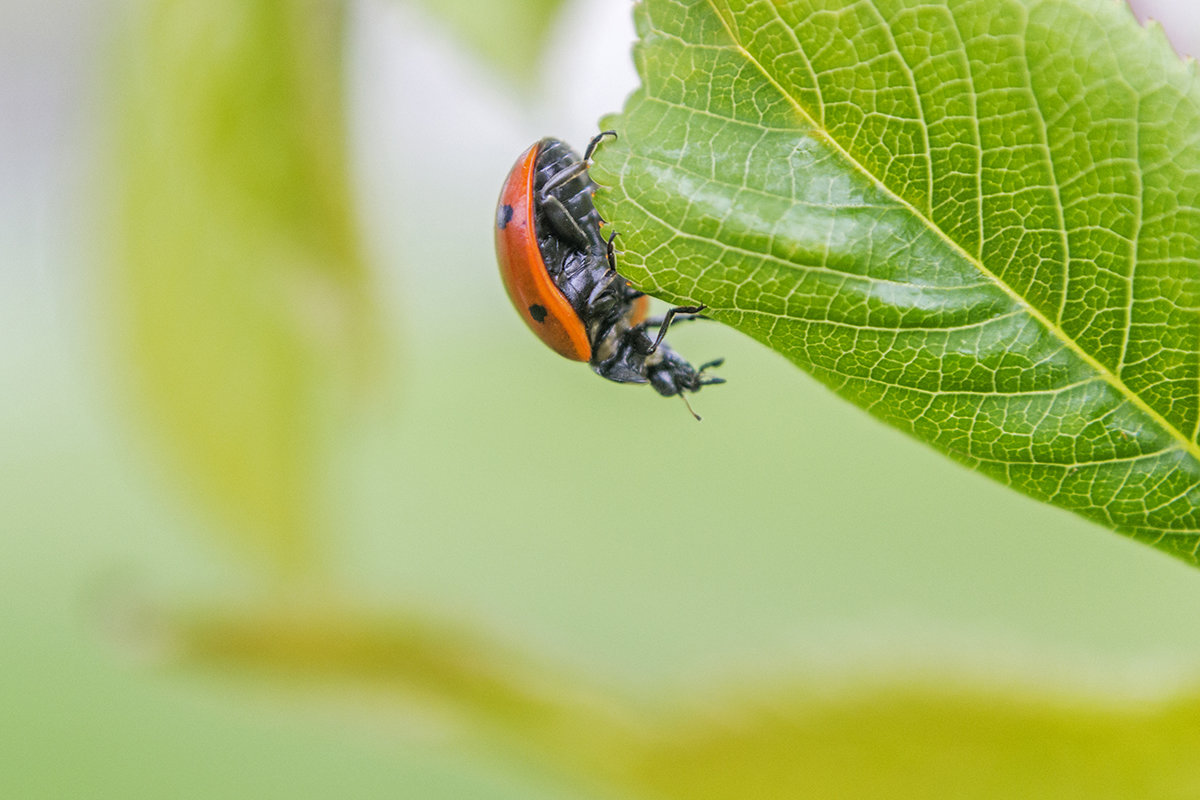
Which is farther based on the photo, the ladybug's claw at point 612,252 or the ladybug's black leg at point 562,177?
the ladybug's black leg at point 562,177

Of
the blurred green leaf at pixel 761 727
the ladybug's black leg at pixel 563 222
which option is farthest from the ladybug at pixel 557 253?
the blurred green leaf at pixel 761 727

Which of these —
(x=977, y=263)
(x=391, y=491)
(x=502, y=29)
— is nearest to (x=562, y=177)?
(x=502, y=29)

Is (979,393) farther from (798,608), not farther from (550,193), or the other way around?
(798,608)

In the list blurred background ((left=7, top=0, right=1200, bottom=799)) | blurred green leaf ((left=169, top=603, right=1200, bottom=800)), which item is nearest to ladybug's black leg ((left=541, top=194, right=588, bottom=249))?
blurred background ((left=7, top=0, right=1200, bottom=799))

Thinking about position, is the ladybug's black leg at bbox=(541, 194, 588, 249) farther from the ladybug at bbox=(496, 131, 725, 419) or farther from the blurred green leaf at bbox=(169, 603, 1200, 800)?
the blurred green leaf at bbox=(169, 603, 1200, 800)

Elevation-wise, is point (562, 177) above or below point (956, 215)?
above

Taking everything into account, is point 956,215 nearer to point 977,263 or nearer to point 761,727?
point 977,263

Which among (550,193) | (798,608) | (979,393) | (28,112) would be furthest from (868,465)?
(28,112)

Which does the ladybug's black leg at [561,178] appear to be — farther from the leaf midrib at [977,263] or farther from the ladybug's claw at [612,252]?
the leaf midrib at [977,263]
